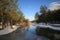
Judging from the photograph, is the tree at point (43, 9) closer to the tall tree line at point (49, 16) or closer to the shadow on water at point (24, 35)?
the tall tree line at point (49, 16)

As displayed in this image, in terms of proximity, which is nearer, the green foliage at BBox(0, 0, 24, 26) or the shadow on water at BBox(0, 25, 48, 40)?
the shadow on water at BBox(0, 25, 48, 40)

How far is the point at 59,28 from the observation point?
10.6ft

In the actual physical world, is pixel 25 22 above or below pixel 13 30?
above

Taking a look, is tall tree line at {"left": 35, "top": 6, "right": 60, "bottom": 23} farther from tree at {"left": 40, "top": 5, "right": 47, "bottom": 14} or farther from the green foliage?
the green foliage

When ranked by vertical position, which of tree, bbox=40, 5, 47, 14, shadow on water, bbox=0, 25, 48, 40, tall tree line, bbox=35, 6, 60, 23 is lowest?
shadow on water, bbox=0, 25, 48, 40

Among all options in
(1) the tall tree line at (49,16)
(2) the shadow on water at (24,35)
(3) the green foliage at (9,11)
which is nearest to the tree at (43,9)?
(1) the tall tree line at (49,16)

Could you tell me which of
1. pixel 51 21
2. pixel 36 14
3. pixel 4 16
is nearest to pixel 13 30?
pixel 4 16

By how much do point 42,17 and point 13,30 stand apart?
2.68ft

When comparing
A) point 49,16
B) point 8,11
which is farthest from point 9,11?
point 49,16

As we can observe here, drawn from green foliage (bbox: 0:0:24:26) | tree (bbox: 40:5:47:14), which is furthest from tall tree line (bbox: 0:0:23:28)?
tree (bbox: 40:5:47:14)

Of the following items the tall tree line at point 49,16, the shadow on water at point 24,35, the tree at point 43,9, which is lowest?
the shadow on water at point 24,35

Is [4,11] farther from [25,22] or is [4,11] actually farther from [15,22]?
[25,22]

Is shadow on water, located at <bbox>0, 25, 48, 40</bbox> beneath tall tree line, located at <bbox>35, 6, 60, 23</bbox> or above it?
beneath

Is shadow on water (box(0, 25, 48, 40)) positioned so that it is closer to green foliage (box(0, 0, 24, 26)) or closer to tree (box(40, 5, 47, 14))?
green foliage (box(0, 0, 24, 26))
